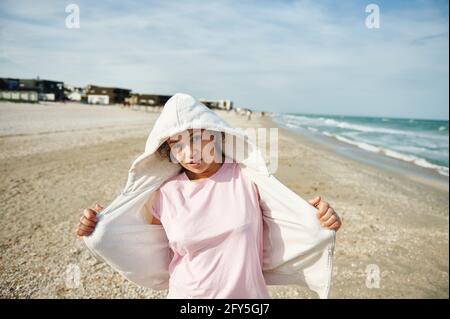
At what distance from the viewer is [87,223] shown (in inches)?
68.7

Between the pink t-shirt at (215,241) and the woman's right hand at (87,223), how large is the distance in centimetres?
38

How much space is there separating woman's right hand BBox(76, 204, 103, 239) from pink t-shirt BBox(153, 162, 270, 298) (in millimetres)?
382

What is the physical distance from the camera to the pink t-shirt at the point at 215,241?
174 centimetres

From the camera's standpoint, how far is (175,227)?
179cm

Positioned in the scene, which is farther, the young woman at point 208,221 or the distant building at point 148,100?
the distant building at point 148,100

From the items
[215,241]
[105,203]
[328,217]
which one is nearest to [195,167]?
[215,241]

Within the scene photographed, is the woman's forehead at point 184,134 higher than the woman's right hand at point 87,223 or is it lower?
higher

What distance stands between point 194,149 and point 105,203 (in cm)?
515

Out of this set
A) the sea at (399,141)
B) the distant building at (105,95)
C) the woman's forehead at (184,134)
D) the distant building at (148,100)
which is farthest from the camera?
the distant building at (105,95)

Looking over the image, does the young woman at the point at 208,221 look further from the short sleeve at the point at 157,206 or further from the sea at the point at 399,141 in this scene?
the sea at the point at 399,141

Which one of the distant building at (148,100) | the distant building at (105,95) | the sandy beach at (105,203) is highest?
the distant building at (105,95)

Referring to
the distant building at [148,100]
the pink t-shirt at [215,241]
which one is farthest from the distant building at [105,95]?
the pink t-shirt at [215,241]

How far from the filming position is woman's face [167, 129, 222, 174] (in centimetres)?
189

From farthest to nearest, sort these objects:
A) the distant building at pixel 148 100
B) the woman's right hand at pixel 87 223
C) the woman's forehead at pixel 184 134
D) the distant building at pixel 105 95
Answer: the distant building at pixel 105 95, the distant building at pixel 148 100, the woman's forehead at pixel 184 134, the woman's right hand at pixel 87 223
